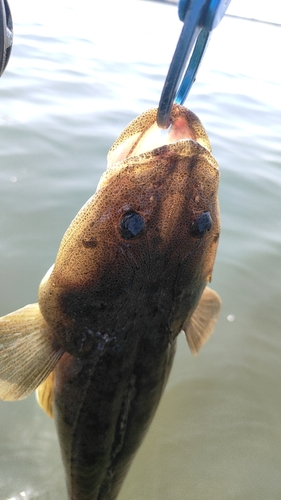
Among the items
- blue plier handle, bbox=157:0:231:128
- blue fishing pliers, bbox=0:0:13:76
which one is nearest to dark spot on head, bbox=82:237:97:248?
blue plier handle, bbox=157:0:231:128

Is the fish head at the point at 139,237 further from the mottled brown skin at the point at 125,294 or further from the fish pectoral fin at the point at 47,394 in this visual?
the fish pectoral fin at the point at 47,394

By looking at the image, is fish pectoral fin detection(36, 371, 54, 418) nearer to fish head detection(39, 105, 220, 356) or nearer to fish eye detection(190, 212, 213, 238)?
fish head detection(39, 105, 220, 356)

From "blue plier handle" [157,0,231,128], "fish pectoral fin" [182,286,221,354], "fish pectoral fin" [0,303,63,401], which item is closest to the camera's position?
"blue plier handle" [157,0,231,128]

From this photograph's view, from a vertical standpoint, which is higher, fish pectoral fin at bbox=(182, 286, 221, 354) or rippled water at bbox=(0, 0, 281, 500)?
fish pectoral fin at bbox=(182, 286, 221, 354)

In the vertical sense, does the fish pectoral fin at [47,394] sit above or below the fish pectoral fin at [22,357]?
below

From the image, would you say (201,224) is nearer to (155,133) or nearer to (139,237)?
(139,237)

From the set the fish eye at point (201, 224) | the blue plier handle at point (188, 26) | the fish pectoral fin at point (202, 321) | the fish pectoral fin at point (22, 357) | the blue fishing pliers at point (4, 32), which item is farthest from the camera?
the fish pectoral fin at point (202, 321)

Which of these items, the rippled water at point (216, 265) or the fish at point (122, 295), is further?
the rippled water at point (216, 265)

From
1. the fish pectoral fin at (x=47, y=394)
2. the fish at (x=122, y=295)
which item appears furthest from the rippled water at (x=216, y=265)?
the fish at (x=122, y=295)

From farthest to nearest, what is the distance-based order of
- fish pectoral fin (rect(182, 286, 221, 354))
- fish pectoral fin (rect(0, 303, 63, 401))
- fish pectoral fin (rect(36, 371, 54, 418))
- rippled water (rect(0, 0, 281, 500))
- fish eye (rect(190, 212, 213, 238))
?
rippled water (rect(0, 0, 281, 500))
fish pectoral fin (rect(182, 286, 221, 354))
fish pectoral fin (rect(36, 371, 54, 418))
fish pectoral fin (rect(0, 303, 63, 401))
fish eye (rect(190, 212, 213, 238))
